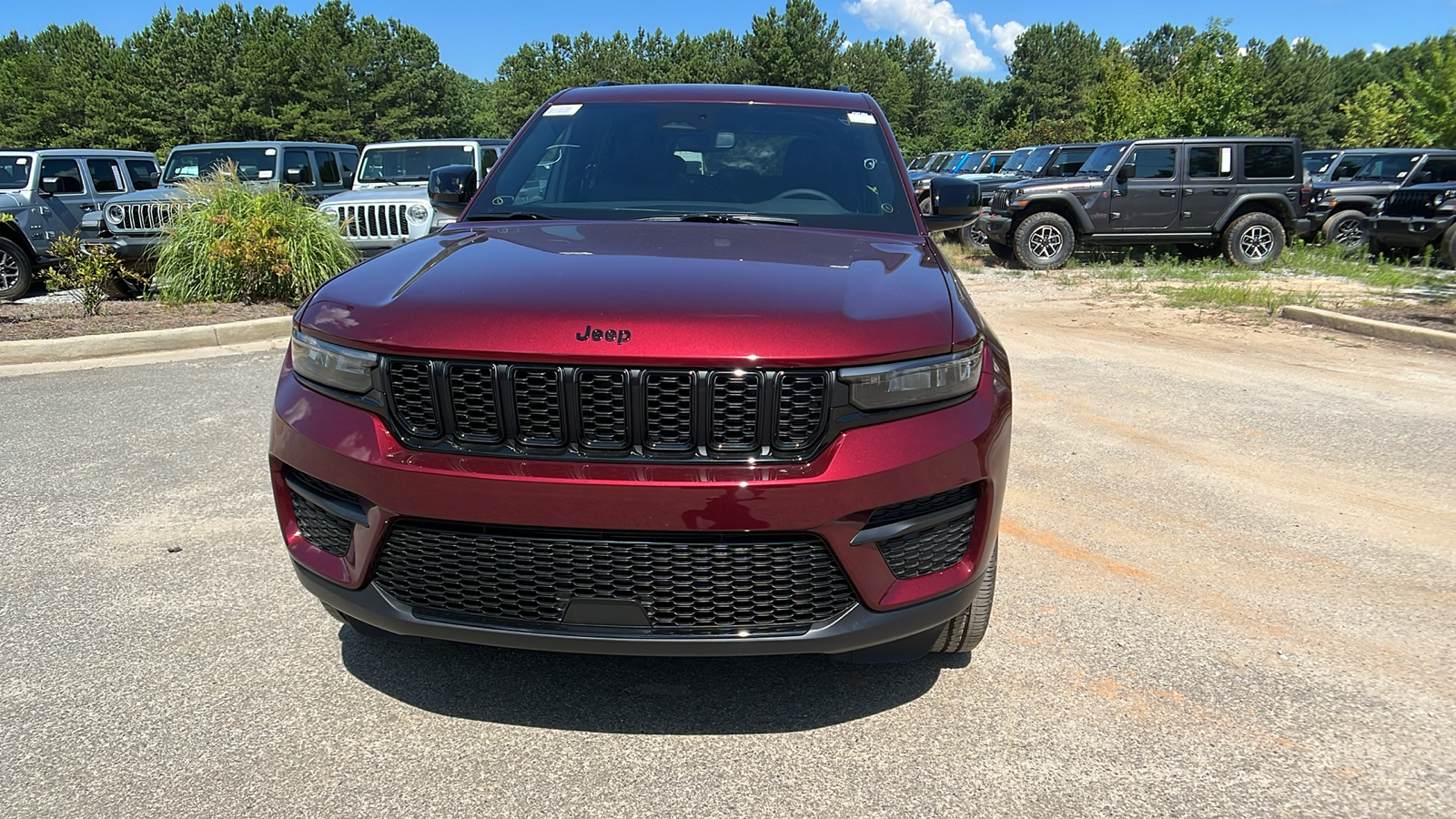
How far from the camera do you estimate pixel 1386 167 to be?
17297 mm

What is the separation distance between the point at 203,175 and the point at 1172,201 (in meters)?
14.0

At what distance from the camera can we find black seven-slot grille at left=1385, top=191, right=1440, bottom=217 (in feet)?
47.2

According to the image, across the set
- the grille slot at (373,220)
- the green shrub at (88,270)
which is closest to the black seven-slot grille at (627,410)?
the green shrub at (88,270)

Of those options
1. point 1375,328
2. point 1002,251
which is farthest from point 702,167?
point 1002,251

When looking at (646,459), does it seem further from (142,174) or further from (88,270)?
(142,174)

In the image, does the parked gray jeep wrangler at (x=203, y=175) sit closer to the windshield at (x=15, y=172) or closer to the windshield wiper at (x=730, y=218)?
the windshield at (x=15, y=172)

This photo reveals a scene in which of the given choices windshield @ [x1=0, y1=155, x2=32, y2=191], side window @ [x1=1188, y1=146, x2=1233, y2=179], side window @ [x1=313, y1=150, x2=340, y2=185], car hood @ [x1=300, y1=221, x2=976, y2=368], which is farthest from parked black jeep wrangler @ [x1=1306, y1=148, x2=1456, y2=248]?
windshield @ [x1=0, y1=155, x2=32, y2=191]

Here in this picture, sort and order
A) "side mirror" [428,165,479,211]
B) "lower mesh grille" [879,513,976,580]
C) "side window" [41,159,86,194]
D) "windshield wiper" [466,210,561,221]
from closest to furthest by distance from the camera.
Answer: "lower mesh grille" [879,513,976,580] < "windshield wiper" [466,210,561,221] < "side mirror" [428,165,479,211] < "side window" [41,159,86,194]

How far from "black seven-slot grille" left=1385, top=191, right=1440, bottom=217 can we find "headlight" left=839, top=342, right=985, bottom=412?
15.5 meters

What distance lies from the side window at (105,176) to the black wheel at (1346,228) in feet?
62.9

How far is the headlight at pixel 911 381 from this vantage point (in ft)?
7.41

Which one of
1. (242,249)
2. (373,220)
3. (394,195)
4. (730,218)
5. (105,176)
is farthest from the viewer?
(105,176)

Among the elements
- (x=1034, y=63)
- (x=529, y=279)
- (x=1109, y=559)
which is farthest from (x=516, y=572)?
(x=1034, y=63)

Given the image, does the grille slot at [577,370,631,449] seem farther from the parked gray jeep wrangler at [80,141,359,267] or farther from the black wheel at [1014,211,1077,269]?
the black wheel at [1014,211,1077,269]
